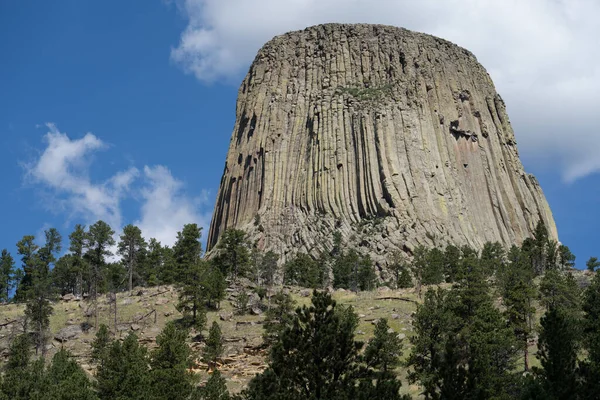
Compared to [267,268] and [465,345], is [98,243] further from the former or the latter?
[465,345]

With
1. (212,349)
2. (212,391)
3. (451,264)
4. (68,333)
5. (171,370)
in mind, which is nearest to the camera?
(212,391)

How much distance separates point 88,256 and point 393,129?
247 ft

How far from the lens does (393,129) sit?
483ft

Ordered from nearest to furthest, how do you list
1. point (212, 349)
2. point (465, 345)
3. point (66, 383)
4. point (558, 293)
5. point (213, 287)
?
point (66, 383) < point (465, 345) < point (212, 349) < point (558, 293) < point (213, 287)

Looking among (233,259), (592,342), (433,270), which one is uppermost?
(233,259)

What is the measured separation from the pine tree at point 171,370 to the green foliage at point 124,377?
73 centimetres

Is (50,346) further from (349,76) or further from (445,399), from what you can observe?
(349,76)

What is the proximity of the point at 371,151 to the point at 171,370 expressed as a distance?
10294cm

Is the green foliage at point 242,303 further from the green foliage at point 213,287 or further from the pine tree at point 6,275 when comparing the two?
the pine tree at point 6,275

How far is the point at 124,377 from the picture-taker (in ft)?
147

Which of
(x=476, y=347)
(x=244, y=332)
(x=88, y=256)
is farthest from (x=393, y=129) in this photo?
(x=476, y=347)

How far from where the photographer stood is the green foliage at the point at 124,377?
142 ft

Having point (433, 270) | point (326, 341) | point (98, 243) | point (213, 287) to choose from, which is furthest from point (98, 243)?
point (326, 341)

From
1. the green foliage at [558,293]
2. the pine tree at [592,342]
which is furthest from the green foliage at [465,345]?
the green foliage at [558,293]
